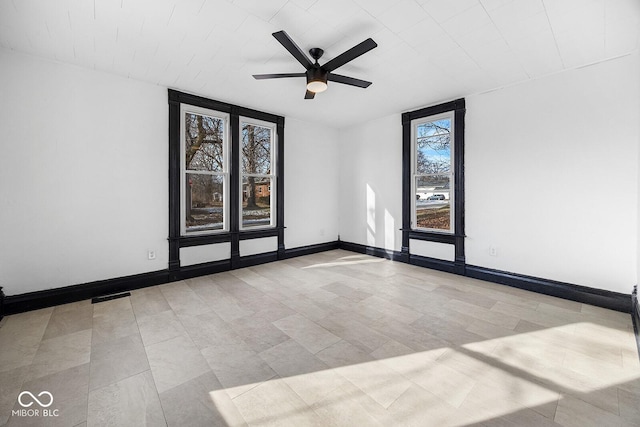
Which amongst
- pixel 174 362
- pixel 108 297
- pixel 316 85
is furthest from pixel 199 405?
pixel 316 85

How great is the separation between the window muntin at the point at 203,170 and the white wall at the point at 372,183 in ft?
8.87

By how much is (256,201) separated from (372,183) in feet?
7.89

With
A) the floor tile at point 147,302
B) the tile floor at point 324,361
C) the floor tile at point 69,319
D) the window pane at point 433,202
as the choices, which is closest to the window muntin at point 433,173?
the window pane at point 433,202

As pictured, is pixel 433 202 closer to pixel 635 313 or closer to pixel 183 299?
pixel 635 313

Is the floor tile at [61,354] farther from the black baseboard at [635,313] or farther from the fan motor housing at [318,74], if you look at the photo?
the black baseboard at [635,313]

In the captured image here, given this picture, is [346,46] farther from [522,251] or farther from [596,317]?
[596,317]

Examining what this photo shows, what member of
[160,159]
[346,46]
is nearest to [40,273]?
[160,159]

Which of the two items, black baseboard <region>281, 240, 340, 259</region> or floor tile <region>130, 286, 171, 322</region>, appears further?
black baseboard <region>281, 240, 340, 259</region>

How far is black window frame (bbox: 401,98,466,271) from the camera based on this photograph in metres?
4.18

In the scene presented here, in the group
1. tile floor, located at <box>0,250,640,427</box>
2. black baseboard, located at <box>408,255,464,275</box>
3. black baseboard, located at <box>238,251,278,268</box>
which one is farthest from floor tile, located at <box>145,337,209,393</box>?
black baseboard, located at <box>408,255,464,275</box>

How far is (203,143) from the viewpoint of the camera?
4.29 metres

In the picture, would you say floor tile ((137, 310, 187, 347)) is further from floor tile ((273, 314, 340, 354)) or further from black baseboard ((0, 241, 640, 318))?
black baseboard ((0, 241, 640, 318))

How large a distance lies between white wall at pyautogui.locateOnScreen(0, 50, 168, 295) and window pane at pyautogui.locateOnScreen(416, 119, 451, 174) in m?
4.20

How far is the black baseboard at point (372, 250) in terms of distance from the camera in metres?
5.08
